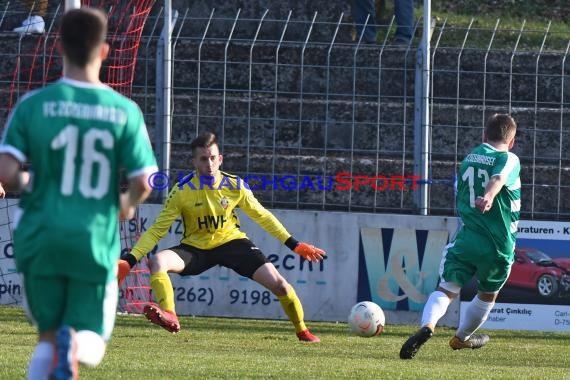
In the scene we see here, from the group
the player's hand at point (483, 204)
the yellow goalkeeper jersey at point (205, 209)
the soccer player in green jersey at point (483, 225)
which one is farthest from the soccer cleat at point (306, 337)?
the player's hand at point (483, 204)

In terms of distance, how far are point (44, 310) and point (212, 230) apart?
5942 millimetres

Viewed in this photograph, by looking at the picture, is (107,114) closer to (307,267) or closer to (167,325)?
(167,325)

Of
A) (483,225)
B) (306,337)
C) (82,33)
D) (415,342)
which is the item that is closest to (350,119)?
(306,337)

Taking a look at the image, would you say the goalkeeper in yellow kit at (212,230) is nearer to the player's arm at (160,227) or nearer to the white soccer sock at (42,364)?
the player's arm at (160,227)

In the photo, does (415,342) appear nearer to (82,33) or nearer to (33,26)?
(82,33)

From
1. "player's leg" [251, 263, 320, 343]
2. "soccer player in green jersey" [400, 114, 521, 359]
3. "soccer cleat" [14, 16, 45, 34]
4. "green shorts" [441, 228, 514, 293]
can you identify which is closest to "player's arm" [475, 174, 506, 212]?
"soccer player in green jersey" [400, 114, 521, 359]

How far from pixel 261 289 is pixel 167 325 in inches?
135

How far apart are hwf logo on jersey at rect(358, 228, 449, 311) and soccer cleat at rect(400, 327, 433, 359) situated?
3.77 m

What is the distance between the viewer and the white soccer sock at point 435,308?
904 cm

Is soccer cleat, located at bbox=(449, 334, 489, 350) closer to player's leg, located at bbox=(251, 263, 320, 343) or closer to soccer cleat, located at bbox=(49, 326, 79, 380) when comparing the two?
player's leg, located at bbox=(251, 263, 320, 343)

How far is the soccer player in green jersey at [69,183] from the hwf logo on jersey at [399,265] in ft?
27.1

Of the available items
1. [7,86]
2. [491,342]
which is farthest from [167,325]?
[7,86]

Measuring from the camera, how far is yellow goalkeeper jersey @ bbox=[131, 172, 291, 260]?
34.7 ft

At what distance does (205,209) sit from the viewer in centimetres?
1063
